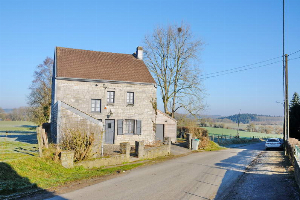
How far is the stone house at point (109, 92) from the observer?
2189cm

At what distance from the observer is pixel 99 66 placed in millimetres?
24312

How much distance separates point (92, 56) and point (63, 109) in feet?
32.1

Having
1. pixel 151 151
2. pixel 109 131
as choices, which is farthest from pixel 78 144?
pixel 109 131

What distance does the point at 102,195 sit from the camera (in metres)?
9.74

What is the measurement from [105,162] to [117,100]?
8797mm

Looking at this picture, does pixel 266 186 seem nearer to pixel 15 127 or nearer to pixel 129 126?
pixel 129 126

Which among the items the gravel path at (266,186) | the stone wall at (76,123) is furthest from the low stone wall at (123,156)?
the gravel path at (266,186)

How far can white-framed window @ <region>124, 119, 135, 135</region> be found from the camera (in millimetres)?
23859

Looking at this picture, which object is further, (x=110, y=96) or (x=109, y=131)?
(x=110, y=96)

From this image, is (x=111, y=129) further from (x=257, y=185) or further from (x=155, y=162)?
(x=257, y=185)

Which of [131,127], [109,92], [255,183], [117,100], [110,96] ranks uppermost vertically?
[109,92]

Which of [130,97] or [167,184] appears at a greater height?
[130,97]

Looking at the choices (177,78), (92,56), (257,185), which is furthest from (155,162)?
(177,78)

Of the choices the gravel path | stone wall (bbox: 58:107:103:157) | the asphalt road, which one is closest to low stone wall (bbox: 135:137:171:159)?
the asphalt road
